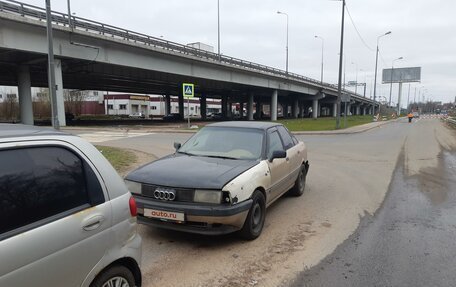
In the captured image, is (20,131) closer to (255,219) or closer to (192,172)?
(192,172)

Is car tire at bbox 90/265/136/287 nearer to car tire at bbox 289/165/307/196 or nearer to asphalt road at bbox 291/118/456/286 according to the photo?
asphalt road at bbox 291/118/456/286

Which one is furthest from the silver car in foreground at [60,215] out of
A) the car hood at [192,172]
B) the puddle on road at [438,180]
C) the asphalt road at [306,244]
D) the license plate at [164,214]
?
the puddle on road at [438,180]

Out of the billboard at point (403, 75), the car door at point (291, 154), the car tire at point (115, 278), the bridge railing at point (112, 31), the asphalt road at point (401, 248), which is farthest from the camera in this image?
the billboard at point (403, 75)

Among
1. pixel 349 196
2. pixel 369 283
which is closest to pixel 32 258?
pixel 369 283

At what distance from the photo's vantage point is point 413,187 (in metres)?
8.65

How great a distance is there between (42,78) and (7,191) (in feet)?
155

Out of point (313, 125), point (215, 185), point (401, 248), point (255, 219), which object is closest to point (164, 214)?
point (215, 185)

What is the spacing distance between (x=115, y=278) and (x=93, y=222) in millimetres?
530

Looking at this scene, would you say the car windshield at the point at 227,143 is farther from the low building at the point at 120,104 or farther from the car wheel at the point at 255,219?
the low building at the point at 120,104

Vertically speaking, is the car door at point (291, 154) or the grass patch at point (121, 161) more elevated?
the car door at point (291, 154)

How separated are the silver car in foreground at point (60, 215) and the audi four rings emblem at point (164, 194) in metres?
1.45

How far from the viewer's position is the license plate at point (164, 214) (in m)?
4.54

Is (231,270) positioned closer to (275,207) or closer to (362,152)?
(275,207)

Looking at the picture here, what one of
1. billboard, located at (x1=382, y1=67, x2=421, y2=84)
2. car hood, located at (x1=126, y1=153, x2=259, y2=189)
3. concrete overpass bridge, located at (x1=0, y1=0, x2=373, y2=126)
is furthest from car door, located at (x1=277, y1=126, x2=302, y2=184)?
billboard, located at (x1=382, y1=67, x2=421, y2=84)
